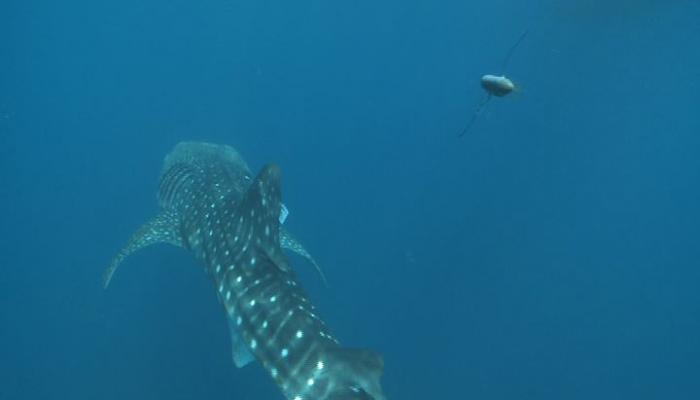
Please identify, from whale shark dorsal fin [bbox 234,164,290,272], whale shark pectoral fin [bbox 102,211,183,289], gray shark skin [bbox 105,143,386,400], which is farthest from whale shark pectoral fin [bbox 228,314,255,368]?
whale shark pectoral fin [bbox 102,211,183,289]

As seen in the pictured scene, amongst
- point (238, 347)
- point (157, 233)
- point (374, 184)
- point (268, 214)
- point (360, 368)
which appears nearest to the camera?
point (360, 368)

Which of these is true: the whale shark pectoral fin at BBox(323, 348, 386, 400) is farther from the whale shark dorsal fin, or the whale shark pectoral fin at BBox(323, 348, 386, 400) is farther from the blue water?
the blue water

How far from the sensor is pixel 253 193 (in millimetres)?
5332

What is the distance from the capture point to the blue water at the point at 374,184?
13.0 metres

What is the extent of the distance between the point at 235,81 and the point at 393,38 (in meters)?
6.84

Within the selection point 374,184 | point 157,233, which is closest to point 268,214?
point 157,233

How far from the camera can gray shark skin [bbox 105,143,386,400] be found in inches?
158

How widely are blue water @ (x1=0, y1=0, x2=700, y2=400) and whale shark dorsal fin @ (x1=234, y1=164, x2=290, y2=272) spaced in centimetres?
776

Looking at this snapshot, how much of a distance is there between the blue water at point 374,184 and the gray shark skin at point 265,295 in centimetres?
598

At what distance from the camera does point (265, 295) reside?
4.91 meters

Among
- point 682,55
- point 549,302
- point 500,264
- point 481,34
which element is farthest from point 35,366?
point 682,55

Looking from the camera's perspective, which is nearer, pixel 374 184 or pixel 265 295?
pixel 265 295

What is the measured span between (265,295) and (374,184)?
13.3 metres

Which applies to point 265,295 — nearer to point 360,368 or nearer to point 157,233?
point 360,368
